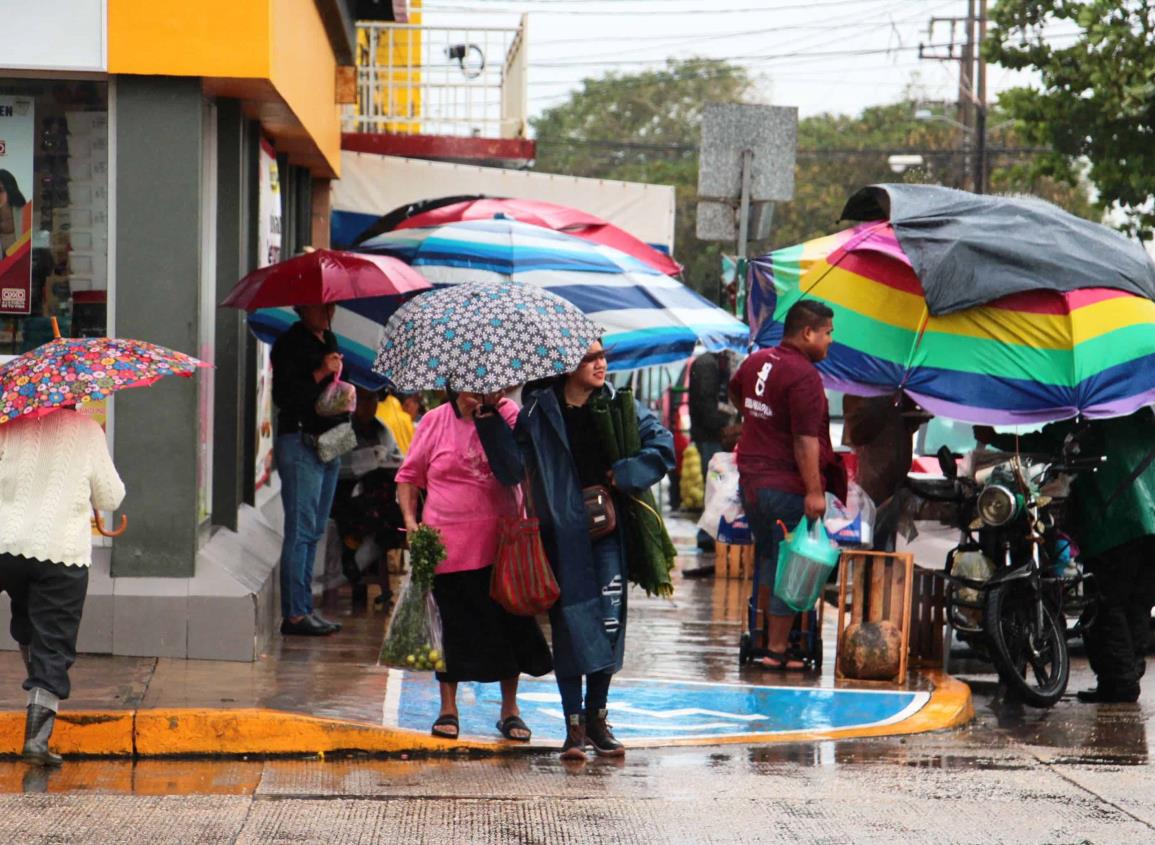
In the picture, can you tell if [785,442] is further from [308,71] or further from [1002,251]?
[308,71]

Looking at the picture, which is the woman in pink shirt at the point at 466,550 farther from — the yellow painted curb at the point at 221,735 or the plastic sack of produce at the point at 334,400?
the plastic sack of produce at the point at 334,400

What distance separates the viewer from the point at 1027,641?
31.0ft

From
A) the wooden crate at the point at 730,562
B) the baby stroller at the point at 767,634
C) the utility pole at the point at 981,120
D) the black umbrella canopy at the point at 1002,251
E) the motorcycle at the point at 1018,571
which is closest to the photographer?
the motorcycle at the point at 1018,571

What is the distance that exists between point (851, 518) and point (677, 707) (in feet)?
5.15

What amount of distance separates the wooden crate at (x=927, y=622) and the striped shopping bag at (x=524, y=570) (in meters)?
3.43

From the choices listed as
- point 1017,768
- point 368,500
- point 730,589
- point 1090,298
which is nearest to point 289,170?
point 368,500

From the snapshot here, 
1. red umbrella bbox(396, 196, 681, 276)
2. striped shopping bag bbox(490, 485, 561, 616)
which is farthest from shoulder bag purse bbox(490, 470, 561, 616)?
red umbrella bbox(396, 196, 681, 276)

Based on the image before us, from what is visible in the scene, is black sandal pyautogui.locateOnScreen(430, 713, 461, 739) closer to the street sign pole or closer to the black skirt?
the black skirt

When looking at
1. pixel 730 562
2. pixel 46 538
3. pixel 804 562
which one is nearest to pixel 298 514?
pixel 804 562

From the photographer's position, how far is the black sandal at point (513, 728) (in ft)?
26.0

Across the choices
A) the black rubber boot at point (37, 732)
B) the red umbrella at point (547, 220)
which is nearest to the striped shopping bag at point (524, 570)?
the black rubber boot at point (37, 732)

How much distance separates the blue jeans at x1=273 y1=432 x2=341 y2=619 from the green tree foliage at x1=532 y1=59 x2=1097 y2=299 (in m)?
35.8

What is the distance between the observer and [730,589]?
14.6 m

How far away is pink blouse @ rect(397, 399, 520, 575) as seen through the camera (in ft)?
25.5
